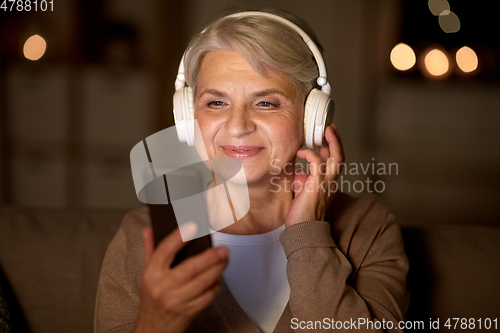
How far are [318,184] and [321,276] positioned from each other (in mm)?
225

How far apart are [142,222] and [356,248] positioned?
565 millimetres

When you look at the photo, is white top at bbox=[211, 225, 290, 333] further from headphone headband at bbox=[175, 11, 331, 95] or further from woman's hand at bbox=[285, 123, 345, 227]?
headphone headband at bbox=[175, 11, 331, 95]

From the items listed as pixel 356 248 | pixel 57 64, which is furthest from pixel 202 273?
pixel 57 64

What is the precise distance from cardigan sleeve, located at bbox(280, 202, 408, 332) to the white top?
5.6 inches

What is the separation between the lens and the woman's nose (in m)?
1.03

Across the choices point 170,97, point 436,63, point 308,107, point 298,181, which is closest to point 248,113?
point 308,107

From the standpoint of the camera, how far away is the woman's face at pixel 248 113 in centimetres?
104

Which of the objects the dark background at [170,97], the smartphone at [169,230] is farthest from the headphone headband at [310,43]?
the dark background at [170,97]

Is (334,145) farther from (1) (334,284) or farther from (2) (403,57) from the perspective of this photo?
(2) (403,57)

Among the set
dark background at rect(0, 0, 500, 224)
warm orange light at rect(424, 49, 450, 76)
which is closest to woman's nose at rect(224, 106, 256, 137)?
dark background at rect(0, 0, 500, 224)

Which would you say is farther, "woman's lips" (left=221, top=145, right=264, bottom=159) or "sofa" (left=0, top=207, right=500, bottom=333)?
"sofa" (left=0, top=207, right=500, bottom=333)

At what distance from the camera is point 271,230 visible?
1.17 m

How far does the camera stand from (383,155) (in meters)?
3.44

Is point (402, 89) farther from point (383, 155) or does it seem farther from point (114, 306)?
point (114, 306)
